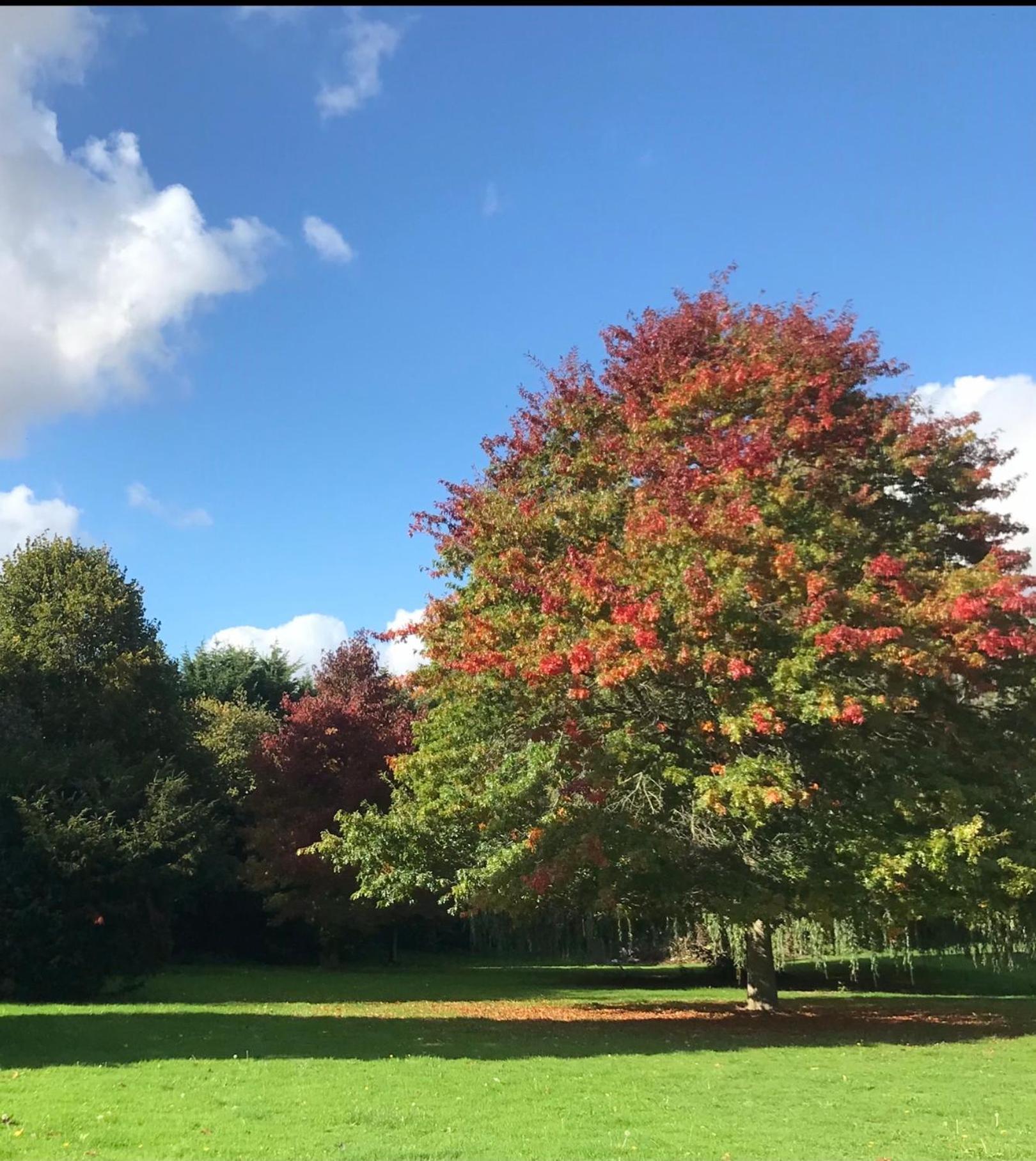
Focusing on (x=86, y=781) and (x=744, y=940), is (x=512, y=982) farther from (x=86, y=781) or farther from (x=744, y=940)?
(x=86, y=781)

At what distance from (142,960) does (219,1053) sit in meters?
10.8

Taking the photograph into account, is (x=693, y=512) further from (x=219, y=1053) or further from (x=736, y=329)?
(x=219, y=1053)

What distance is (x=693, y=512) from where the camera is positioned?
47.6ft

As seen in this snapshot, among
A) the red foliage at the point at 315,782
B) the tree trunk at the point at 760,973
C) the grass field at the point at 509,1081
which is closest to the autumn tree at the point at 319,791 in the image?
the red foliage at the point at 315,782

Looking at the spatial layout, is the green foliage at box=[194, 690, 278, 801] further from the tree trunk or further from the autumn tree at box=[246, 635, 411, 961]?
the tree trunk

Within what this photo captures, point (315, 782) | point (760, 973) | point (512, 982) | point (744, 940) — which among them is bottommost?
point (512, 982)

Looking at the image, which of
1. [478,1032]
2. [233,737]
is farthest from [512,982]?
[233,737]

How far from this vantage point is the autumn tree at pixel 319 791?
28375 mm

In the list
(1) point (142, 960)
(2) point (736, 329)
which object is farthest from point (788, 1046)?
(1) point (142, 960)

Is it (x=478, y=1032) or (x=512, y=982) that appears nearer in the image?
(x=478, y=1032)

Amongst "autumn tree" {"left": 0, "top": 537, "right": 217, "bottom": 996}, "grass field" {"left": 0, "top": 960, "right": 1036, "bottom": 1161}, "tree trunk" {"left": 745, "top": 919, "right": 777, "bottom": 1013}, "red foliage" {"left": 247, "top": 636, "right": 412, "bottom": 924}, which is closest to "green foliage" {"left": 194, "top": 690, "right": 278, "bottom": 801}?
"red foliage" {"left": 247, "top": 636, "right": 412, "bottom": 924}

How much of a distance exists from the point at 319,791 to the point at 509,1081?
20.9 meters

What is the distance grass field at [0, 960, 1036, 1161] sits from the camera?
775 centimetres

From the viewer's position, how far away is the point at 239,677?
1768 inches
